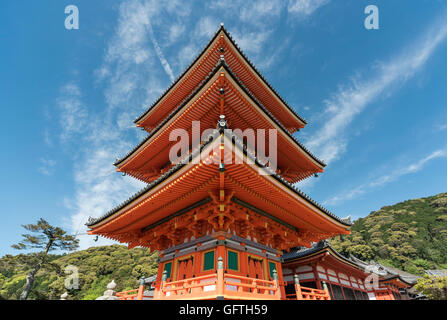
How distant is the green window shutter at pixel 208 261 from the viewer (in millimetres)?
8917

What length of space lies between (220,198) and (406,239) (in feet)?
247

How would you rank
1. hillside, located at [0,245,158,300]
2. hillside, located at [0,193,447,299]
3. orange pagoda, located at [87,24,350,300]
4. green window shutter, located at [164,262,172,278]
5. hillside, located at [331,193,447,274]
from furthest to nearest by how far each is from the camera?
1. hillside, located at [331,193,447,274]
2. hillside, located at [0,193,447,299]
3. hillside, located at [0,245,158,300]
4. green window shutter, located at [164,262,172,278]
5. orange pagoda, located at [87,24,350,300]

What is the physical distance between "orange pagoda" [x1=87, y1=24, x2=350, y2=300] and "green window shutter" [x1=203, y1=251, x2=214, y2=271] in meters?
0.04

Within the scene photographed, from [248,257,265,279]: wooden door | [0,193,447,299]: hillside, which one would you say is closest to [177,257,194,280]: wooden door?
[248,257,265,279]: wooden door

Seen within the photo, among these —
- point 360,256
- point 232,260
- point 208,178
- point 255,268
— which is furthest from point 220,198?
point 360,256

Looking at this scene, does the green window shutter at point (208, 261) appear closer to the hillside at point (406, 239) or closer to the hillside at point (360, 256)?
the hillside at point (360, 256)

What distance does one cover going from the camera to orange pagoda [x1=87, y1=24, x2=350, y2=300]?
764 cm

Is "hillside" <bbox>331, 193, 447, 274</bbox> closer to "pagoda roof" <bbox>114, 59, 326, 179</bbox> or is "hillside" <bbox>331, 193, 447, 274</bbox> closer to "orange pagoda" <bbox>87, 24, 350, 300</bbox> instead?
"pagoda roof" <bbox>114, 59, 326, 179</bbox>

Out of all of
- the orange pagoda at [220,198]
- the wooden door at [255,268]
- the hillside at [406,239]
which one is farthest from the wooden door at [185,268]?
the hillside at [406,239]

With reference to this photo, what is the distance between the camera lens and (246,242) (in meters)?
9.93

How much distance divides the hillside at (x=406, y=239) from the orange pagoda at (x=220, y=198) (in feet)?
185

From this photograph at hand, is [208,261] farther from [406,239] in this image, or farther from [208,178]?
[406,239]

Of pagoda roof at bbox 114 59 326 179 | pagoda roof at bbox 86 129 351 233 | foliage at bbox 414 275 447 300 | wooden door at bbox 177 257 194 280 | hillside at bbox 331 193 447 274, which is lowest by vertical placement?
wooden door at bbox 177 257 194 280

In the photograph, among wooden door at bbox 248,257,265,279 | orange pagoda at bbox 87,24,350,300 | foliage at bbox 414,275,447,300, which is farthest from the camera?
foliage at bbox 414,275,447,300
